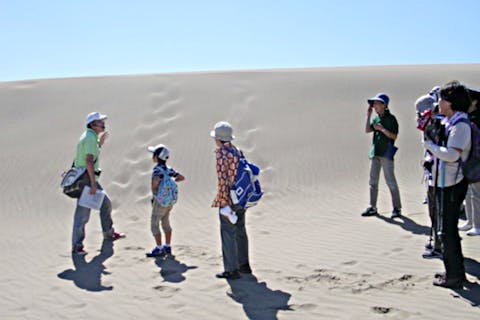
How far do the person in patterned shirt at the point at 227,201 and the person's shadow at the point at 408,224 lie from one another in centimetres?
262

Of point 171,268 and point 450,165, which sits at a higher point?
point 450,165

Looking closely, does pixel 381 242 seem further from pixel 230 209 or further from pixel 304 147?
pixel 304 147

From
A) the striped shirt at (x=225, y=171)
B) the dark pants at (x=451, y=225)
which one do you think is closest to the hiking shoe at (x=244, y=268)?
the striped shirt at (x=225, y=171)

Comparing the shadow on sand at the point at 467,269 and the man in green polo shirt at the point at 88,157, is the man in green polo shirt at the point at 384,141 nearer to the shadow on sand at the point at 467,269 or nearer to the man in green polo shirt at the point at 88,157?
the shadow on sand at the point at 467,269

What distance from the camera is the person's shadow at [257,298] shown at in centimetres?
495

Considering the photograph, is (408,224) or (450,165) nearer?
(450,165)

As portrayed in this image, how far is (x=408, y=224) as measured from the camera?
7930 millimetres

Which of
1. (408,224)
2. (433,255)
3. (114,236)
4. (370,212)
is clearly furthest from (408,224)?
(114,236)

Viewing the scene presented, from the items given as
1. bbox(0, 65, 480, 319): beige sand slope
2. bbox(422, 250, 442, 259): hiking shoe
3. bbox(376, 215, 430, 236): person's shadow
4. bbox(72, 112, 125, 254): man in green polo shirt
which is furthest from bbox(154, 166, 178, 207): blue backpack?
bbox(376, 215, 430, 236): person's shadow

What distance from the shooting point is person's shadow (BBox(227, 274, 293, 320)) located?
4946 mm

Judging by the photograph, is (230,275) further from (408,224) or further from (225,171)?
(408,224)

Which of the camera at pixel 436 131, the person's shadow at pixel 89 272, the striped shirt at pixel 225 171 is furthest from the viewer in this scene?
the person's shadow at pixel 89 272

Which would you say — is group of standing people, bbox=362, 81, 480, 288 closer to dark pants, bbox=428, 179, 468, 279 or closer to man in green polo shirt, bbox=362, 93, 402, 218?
dark pants, bbox=428, 179, 468, 279

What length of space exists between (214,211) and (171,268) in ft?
12.5
